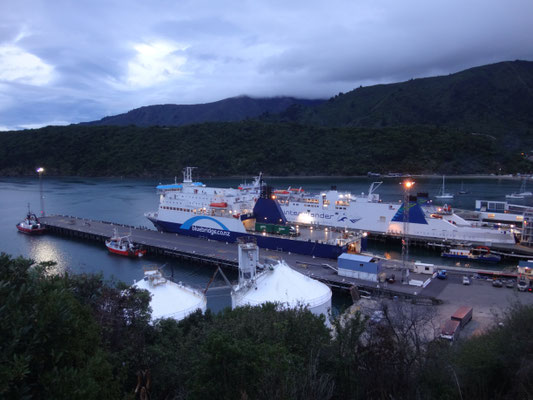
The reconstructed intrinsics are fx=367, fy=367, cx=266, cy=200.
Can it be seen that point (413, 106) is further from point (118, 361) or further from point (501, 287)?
point (118, 361)

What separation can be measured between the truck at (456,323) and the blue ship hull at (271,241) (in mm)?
9878

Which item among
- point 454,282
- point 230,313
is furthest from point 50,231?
point 454,282

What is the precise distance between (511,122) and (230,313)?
5312 inches

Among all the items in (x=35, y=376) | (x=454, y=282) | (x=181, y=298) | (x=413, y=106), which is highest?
(x=413, y=106)

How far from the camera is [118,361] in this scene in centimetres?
669

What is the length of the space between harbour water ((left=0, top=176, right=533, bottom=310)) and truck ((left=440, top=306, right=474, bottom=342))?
19.1 ft

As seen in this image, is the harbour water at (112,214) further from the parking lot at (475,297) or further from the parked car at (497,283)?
the parked car at (497,283)

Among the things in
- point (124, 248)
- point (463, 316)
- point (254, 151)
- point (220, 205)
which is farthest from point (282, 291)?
point (254, 151)

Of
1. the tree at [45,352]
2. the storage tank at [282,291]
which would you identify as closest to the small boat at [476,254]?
the storage tank at [282,291]

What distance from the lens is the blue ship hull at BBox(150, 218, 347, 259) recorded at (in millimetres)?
24234

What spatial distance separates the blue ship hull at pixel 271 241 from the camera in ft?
79.5

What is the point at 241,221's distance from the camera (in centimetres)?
2816

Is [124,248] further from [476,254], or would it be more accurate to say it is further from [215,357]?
[476,254]

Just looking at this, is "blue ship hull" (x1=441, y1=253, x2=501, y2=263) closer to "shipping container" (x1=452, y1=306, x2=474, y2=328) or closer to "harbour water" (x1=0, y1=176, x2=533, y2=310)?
"harbour water" (x1=0, y1=176, x2=533, y2=310)
